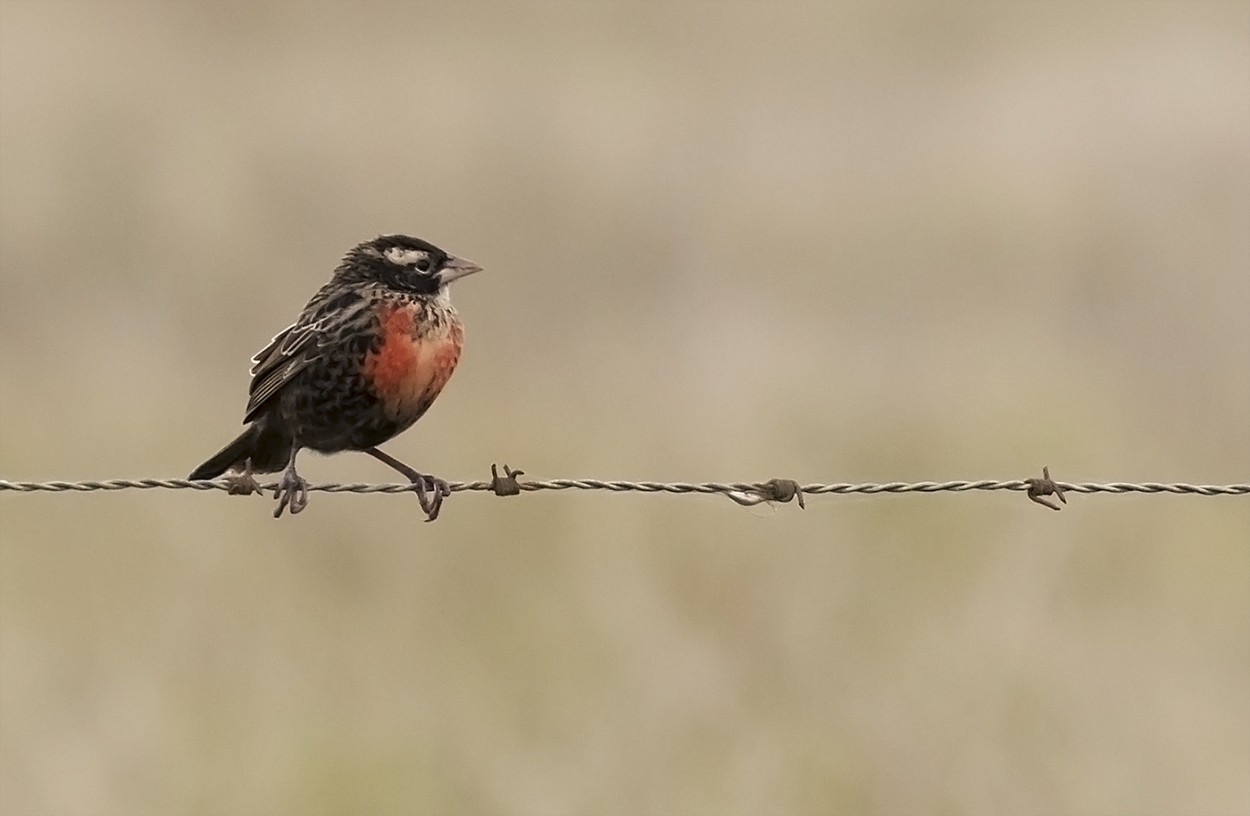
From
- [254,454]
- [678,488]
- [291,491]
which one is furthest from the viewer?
[254,454]

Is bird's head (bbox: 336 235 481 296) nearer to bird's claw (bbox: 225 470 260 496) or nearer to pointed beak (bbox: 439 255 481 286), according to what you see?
pointed beak (bbox: 439 255 481 286)

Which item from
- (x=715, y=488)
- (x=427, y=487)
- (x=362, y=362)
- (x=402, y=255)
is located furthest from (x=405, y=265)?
(x=715, y=488)

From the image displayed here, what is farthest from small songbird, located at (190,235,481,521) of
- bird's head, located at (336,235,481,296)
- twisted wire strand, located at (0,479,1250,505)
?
twisted wire strand, located at (0,479,1250,505)

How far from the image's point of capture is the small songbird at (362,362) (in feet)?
23.6

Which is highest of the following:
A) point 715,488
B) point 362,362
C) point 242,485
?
point 362,362

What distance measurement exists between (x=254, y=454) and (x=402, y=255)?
3.25 feet

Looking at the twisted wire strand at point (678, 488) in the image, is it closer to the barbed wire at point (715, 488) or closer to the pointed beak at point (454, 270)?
the barbed wire at point (715, 488)

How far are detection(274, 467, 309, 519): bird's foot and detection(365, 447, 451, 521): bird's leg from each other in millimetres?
291

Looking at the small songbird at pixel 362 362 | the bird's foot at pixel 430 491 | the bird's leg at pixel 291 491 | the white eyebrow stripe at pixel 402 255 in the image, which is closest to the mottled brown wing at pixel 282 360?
the small songbird at pixel 362 362

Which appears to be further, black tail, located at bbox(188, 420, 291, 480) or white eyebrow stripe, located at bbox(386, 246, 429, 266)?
black tail, located at bbox(188, 420, 291, 480)

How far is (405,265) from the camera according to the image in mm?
7512

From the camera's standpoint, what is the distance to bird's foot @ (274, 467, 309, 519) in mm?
7383

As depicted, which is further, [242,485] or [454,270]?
[454,270]

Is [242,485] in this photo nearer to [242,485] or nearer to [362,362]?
[242,485]
